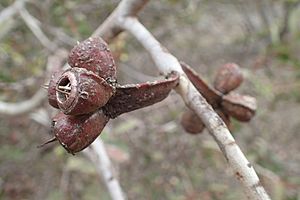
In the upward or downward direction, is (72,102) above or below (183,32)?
above

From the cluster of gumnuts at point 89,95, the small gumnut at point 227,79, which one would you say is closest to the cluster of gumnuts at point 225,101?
the small gumnut at point 227,79

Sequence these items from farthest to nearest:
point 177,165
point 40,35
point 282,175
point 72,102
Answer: point 177,165 → point 282,175 → point 40,35 → point 72,102

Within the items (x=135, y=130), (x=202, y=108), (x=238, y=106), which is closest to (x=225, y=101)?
(x=238, y=106)

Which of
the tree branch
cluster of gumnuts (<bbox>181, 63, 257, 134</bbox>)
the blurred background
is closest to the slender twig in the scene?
the tree branch

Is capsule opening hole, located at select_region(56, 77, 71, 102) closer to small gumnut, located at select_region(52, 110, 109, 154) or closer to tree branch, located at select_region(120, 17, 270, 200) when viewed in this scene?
small gumnut, located at select_region(52, 110, 109, 154)

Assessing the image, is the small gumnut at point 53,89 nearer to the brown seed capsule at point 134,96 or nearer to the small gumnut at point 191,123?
the brown seed capsule at point 134,96

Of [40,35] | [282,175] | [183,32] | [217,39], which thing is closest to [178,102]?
[282,175]

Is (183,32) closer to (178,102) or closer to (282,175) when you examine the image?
(178,102)
